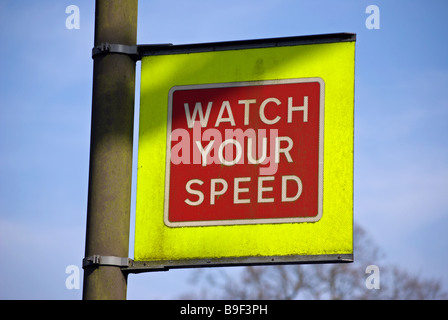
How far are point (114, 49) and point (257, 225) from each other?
1069mm

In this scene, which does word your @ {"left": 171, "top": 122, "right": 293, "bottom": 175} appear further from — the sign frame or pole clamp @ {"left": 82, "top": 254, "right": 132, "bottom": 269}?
pole clamp @ {"left": 82, "top": 254, "right": 132, "bottom": 269}

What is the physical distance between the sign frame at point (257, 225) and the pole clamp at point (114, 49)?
0.17 feet

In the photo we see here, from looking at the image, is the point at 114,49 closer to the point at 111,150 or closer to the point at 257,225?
the point at 111,150

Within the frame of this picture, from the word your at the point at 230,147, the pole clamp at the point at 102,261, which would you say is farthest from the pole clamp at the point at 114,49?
the pole clamp at the point at 102,261

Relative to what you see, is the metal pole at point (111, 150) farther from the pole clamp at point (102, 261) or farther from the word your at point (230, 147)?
the word your at point (230, 147)

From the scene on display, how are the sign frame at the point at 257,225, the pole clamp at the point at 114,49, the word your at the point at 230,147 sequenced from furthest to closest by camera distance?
the pole clamp at the point at 114,49, the word your at the point at 230,147, the sign frame at the point at 257,225

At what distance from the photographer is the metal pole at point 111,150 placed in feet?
12.7

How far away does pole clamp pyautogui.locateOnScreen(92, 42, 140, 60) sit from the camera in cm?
410

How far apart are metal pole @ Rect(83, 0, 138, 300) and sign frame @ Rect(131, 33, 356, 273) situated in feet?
0.32
